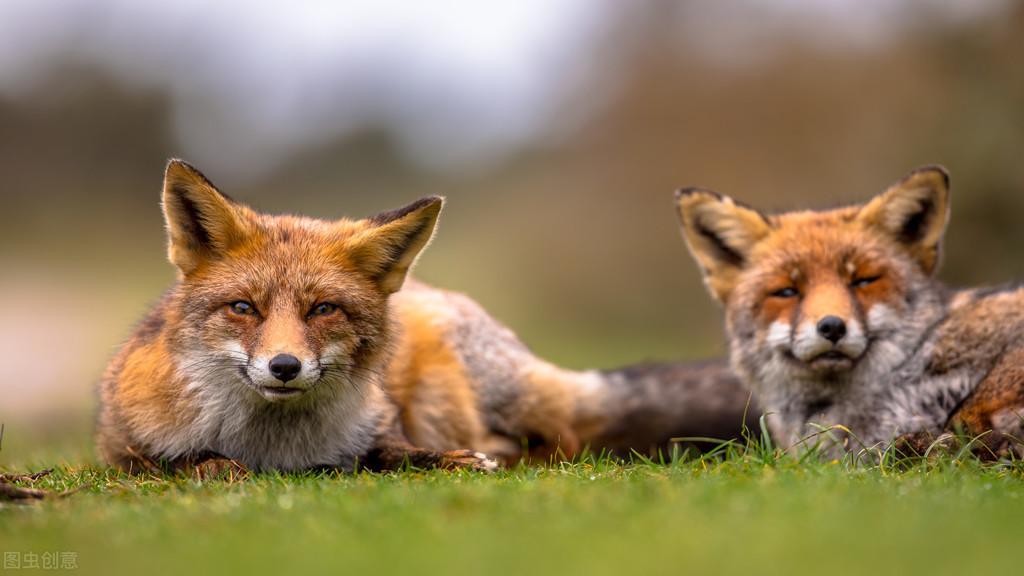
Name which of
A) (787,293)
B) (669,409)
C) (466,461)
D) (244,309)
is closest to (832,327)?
(787,293)

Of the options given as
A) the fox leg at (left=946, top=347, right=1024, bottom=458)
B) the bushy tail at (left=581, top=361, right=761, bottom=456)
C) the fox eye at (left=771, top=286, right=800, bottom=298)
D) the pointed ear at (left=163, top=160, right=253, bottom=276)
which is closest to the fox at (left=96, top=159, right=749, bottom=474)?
the pointed ear at (left=163, top=160, right=253, bottom=276)

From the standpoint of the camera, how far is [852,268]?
19.3 ft

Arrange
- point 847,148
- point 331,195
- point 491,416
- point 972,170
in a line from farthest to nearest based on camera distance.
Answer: point 331,195 → point 847,148 → point 972,170 → point 491,416

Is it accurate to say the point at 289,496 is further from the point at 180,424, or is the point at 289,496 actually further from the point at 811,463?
the point at 811,463

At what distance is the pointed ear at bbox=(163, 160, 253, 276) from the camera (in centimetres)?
531

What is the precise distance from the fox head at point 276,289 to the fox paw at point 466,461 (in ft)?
2.09

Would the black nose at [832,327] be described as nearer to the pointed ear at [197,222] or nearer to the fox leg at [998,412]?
the fox leg at [998,412]

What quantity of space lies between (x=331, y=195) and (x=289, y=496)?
25966mm

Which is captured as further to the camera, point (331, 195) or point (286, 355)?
point (331, 195)

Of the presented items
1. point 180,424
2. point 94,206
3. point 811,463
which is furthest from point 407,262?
point 94,206

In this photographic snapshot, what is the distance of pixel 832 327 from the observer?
18.3ft

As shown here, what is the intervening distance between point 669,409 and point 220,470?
3.39 metres

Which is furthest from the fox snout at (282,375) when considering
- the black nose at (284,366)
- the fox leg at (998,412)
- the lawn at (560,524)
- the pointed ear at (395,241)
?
the fox leg at (998,412)

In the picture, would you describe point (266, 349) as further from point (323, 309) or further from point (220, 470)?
point (220, 470)
